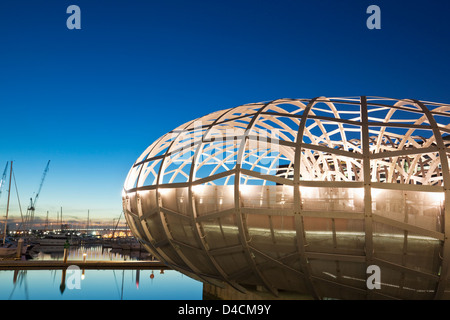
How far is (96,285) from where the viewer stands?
2541cm

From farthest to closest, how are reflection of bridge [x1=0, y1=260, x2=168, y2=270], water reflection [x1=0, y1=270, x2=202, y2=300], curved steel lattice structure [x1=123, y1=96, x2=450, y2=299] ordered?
reflection of bridge [x1=0, y1=260, x2=168, y2=270] < water reflection [x1=0, y1=270, x2=202, y2=300] < curved steel lattice structure [x1=123, y1=96, x2=450, y2=299]

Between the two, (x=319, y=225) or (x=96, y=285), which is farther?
(x=96, y=285)

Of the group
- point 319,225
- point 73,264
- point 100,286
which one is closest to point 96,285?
point 100,286

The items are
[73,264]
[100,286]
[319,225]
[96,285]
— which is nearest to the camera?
[319,225]

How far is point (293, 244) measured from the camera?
11719 millimetres

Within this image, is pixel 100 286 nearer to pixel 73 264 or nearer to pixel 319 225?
pixel 73 264

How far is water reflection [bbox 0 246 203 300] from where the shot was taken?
22.8 meters

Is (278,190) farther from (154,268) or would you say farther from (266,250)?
(154,268)

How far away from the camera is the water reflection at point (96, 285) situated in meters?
22.8

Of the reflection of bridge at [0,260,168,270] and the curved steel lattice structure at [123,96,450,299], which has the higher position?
the curved steel lattice structure at [123,96,450,299]

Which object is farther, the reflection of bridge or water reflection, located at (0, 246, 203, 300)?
the reflection of bridge

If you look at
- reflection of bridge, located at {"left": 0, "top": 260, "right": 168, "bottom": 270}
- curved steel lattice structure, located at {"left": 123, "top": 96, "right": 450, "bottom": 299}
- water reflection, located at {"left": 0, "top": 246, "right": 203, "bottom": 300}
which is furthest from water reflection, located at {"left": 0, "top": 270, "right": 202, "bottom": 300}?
curved steel lattice structure, located at {"left": 123, "top": 96, "right": 450, "bottom": 299}

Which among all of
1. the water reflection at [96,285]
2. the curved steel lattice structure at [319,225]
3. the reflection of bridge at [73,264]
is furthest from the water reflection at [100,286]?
the curved steel lattice structure at [319,225]

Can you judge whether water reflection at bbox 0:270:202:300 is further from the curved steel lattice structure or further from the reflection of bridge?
the curved steel lattice structure
